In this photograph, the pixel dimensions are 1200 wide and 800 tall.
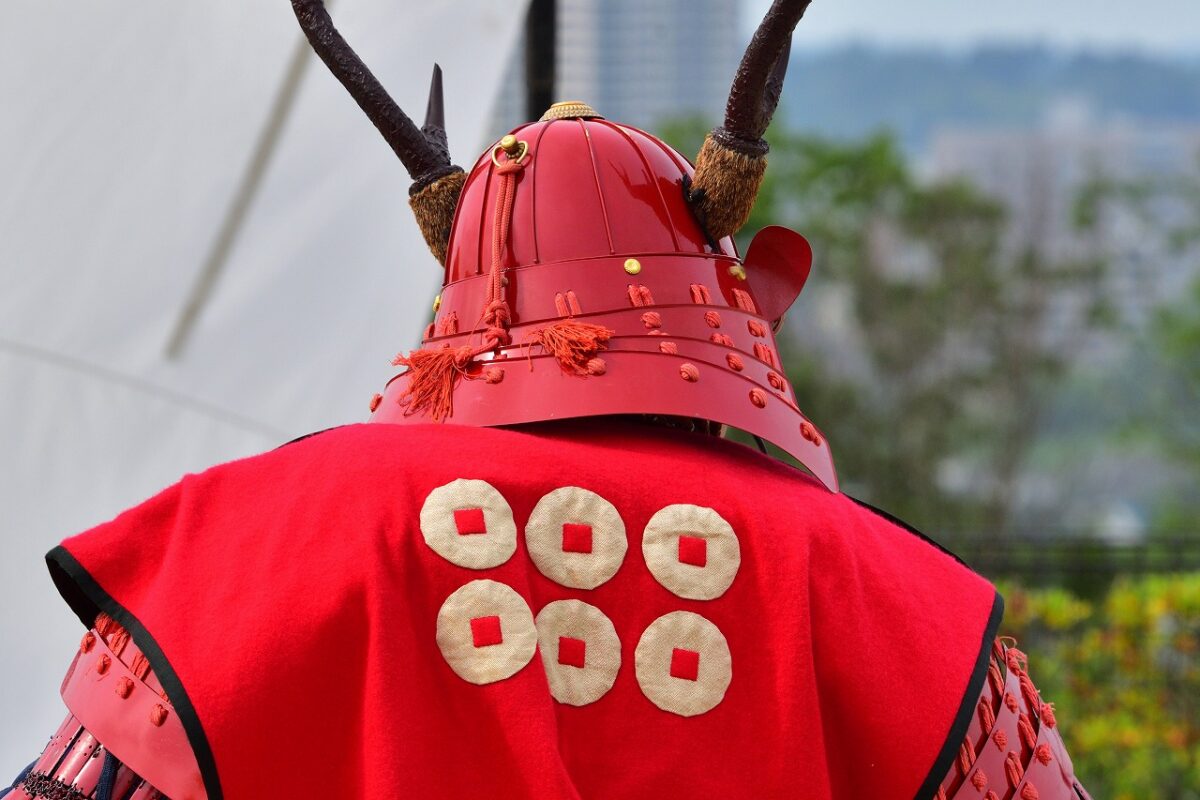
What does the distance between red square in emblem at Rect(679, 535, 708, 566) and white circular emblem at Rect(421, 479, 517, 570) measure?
128mm

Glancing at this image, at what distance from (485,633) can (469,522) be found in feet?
0.27

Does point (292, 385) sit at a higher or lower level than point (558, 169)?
higher

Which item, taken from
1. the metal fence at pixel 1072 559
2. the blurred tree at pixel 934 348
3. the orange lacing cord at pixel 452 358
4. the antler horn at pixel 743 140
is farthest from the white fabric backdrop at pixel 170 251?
the blurred tree at pixel 934 348

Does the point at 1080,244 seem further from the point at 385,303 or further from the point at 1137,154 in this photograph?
the point at 385,303

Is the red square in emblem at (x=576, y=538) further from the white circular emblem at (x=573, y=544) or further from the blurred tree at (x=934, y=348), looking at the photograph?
the blurred tree at (x=934, y=348)

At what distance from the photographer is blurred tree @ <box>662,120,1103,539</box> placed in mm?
8406

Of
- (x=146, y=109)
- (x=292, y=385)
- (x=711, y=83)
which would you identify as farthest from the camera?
(x=711, y=83)

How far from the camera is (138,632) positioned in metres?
0.85

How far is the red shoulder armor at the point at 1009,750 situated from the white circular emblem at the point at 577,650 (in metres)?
0.27

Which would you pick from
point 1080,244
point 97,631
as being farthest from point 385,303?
point 1080,244

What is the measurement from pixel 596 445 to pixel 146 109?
1.49 m

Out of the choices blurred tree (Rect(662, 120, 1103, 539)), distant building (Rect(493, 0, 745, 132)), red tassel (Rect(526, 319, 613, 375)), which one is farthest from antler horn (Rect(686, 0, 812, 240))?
blurred tree (Rect(662, 120, 1103, 539))

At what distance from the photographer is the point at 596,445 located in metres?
0.97

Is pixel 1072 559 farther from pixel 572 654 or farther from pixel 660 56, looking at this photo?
pixel 572 654
